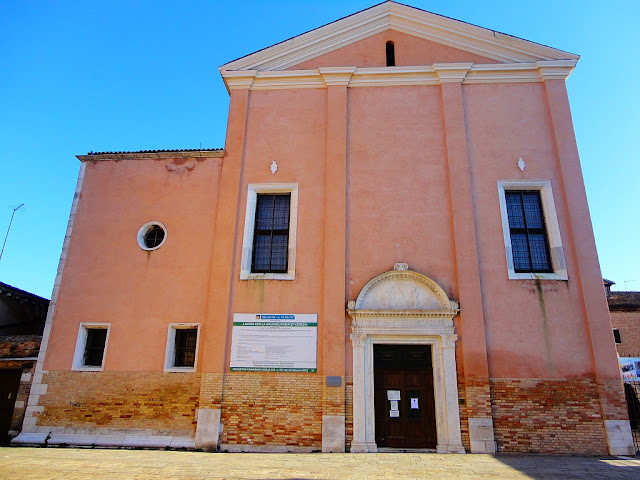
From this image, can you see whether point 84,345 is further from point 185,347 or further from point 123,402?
point 185,347

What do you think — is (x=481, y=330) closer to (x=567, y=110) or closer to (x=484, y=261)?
(x=484, y=261)

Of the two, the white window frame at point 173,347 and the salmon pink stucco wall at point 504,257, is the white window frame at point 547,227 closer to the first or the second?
the salmon pink stucco wall at point 504,257

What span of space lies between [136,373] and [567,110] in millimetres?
13780

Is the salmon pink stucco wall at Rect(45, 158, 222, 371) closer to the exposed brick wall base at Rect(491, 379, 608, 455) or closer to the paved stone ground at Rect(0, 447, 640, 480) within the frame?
the paved stone ground at Rect(0, 447, 640, 480)

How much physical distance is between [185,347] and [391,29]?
11.4 m

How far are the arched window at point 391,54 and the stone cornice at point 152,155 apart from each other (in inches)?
232

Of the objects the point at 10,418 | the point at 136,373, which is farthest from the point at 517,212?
the point at 10,418

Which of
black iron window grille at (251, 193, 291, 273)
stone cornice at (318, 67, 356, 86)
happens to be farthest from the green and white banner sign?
stone cornice at (318, 67, 356, 86)

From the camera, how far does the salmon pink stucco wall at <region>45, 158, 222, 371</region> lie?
11.8 meters

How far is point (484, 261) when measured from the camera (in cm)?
1164

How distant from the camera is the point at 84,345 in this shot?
12070 millimetres

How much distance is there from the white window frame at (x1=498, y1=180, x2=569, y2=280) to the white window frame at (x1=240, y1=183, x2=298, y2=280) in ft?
18.3

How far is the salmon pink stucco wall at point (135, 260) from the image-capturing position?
11820 millimetres

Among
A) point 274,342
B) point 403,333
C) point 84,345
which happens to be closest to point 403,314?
point 403,333
